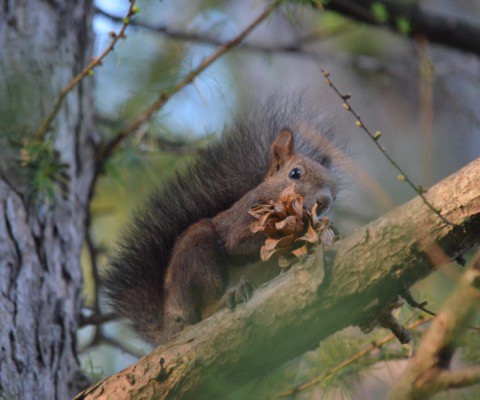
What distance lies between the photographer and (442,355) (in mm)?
941

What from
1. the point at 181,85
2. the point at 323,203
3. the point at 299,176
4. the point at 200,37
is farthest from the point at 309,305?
the point at 200,37

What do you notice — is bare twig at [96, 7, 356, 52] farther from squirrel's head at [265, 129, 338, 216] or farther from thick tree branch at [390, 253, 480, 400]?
thick tree branch at [390, 253, 480, 400]

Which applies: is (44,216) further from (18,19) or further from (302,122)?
(302,122)

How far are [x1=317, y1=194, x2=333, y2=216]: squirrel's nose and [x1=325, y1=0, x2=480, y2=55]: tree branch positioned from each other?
3.61 ft

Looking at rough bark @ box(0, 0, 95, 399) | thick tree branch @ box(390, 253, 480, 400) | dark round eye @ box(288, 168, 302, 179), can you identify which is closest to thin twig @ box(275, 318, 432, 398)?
dark round eye @ box(288, 168, 302, 179)

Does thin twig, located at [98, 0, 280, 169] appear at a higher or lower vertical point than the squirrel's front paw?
higher

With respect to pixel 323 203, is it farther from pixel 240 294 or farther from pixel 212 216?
Result: pixel 240 294

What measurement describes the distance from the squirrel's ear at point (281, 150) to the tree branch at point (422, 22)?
87 cm

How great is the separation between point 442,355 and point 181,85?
1474 mm

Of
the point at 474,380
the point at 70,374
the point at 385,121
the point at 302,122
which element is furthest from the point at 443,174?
the point at 474,380

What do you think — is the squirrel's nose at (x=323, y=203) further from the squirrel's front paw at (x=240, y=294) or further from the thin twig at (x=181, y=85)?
the thin twig at (x=181, y=85)

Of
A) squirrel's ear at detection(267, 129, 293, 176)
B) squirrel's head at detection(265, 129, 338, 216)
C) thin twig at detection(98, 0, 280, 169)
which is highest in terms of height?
thin twig at detection(98, 0, 280, 169)

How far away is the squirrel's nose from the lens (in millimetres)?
2027

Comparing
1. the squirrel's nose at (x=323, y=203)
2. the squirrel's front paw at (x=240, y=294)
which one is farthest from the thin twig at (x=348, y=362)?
the squirrel's nose at (x=323, y=203)
